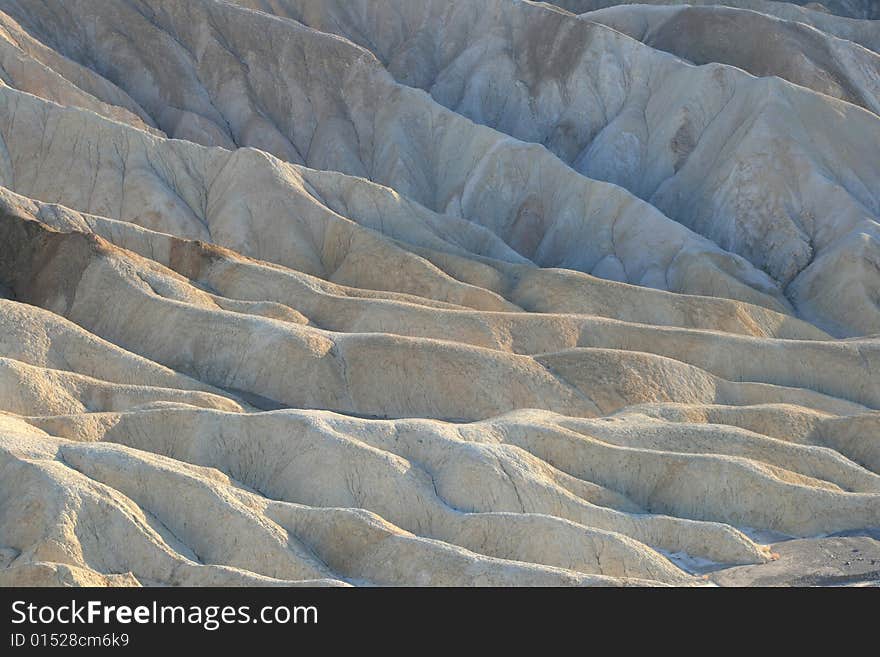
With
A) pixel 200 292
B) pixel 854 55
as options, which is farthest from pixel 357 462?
pixel 854 55

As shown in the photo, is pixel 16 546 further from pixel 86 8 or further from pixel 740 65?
pixel 740 65

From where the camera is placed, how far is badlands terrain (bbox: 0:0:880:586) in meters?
28.8

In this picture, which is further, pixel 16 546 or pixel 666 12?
pixel 666 12

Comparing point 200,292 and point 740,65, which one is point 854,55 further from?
point 200,292

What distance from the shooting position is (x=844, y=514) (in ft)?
107

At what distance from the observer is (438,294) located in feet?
153

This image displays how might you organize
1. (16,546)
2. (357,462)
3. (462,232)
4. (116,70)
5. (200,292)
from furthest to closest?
1. (116,70)
2. (462,232)
3. (200,292)
4. (357,462)
5. (16,546)

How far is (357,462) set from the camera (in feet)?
102

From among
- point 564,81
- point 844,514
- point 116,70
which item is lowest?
point 116,70

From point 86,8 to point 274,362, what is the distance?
95.9 feet

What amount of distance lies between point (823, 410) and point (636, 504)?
30.5 feet

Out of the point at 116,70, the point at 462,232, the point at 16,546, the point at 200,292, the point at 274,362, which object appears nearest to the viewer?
the point at 16,546

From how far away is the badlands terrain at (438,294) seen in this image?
94.5ft

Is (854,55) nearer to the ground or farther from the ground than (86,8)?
farther from the ground
